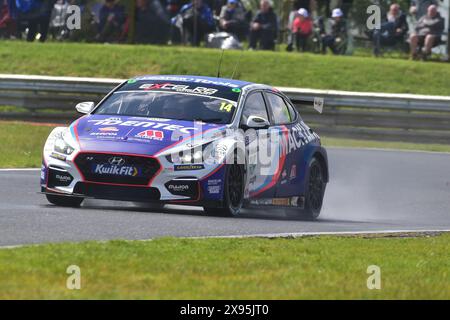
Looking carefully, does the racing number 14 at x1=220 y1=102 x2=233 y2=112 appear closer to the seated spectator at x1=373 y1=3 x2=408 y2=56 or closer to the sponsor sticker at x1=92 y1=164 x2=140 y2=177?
the sponsor sticker at x1=92 y1=164 x2=140 y2=177

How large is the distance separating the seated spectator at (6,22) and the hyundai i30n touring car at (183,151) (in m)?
16.0

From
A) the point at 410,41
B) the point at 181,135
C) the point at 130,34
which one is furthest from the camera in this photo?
the point at 130,34

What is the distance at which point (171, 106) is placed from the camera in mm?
13469

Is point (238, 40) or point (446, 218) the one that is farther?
point (238, 40)

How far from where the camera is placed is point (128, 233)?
10.8 m

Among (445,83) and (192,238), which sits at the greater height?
(192,238)

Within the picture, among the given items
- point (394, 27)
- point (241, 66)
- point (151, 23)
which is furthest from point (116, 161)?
point (151, 23)

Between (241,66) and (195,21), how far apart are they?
1.49 meters

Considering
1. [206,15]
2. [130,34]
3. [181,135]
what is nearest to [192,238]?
[181,135]

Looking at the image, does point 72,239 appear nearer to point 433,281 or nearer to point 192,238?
point 192,238

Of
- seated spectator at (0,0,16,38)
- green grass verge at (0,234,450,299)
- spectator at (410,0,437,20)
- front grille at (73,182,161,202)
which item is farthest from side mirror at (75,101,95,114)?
seated spectator at (0,0,16,38)

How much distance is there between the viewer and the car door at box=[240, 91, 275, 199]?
13.2m

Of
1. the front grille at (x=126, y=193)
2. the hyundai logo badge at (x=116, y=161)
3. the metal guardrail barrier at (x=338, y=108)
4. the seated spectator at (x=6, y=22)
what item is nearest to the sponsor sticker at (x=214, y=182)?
the front grille at (x=126, y=193)

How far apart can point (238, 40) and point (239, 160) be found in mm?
16859
